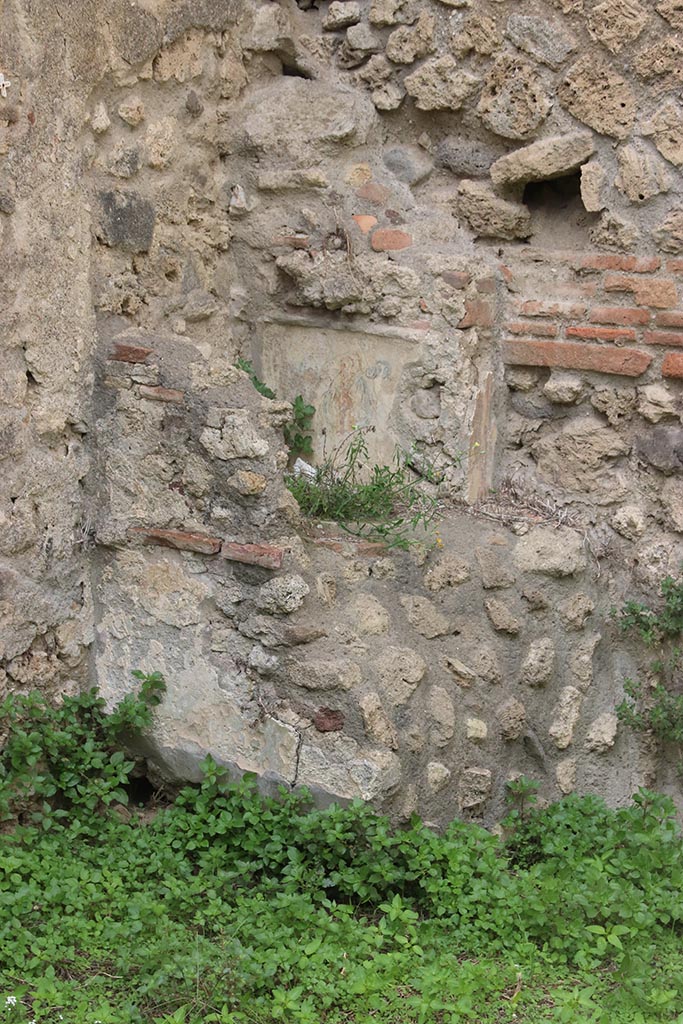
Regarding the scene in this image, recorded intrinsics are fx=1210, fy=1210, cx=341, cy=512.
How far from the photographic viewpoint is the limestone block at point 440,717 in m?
3.92

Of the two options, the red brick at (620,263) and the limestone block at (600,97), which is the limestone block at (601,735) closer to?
the red brick at (620,263)

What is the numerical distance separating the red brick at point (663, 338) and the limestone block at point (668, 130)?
0.58 m

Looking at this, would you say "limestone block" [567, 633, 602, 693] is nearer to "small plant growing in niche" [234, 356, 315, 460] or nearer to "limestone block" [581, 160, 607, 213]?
"small plant growing in niche" [234, 356, 315, 460]

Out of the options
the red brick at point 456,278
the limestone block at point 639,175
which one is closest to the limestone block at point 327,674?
the red brick at point 456,278

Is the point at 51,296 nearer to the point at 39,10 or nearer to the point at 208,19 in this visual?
the point at 39,10

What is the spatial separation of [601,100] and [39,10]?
1.93 metres

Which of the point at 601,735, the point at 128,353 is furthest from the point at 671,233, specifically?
the point at 128,353

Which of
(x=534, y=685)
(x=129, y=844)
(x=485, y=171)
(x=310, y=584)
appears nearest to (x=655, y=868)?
(x=534, y=685)

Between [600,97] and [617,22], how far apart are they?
9.7 inches

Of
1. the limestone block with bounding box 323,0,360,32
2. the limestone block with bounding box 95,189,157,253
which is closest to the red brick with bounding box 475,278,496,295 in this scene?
the limestone block with bounding box 323,0,360,32

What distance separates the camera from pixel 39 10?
3510 millimetres

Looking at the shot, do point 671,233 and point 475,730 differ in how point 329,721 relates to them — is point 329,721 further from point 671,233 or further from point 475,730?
point 671,233

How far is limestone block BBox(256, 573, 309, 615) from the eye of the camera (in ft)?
12.4

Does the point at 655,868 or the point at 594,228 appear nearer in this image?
the point at 655,868
